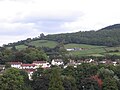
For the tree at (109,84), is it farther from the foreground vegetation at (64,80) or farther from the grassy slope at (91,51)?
the grassy slope at (91,51)

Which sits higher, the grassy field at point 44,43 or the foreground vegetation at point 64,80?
the grassy field at point 44,43

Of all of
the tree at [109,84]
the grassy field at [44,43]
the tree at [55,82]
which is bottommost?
the tree at [109,84]

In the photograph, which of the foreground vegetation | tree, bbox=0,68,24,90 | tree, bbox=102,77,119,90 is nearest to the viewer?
tree, bbox=102,77,119,90

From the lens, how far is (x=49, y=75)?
58.0 metres

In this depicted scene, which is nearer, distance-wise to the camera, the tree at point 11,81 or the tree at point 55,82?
the tree at point 55,82

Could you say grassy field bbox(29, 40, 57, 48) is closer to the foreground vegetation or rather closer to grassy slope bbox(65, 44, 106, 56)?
grassy slope bbox(65, 44, 106, 56)

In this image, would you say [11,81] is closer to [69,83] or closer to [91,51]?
[69,83]

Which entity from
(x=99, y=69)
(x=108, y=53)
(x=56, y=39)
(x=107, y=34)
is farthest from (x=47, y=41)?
(x=99, y=69)

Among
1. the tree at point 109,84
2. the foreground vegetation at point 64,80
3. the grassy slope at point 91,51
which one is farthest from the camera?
the grassy slope at point 91,51

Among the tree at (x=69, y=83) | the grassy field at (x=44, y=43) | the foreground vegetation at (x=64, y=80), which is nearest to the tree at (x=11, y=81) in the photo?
the foreground vegetation at (x=64, y=80)

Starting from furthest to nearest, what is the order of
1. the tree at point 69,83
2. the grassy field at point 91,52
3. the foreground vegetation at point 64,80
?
the grassy field at point 91,52, the tree at point 69,83, the foreground vegetation at point 64,80

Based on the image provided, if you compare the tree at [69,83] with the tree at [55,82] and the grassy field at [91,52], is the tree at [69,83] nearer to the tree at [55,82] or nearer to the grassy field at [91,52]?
the tree at [55,82]

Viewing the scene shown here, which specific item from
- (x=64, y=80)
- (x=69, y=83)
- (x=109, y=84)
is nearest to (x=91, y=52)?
(x=64, y=80)

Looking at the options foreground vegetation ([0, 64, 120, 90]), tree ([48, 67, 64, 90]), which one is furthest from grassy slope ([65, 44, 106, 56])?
tree ([48, 67, 64, 90])
